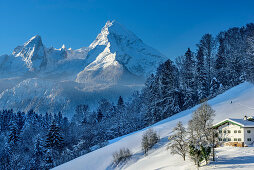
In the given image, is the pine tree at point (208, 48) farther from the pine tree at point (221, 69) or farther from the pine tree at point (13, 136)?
the pine tree at point (13, 136)

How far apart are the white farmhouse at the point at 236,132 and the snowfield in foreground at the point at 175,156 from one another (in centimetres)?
148

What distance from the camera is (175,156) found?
32781mm

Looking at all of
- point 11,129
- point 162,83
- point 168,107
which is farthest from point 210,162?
point 11,129

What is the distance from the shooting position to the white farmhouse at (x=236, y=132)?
2959cm

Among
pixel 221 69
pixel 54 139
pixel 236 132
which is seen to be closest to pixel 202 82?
pixel 221 69

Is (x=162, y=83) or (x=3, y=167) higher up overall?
(x=162, y=83)

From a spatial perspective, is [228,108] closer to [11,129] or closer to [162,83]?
[162,83]

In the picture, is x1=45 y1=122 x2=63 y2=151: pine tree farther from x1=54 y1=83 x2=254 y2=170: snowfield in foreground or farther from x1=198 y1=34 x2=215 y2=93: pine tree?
x1=198 y1=34 x2=215 y2=93: pine tree

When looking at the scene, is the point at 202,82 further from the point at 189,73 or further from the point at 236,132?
the point at 236,132

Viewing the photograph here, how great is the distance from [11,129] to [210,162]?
234 feet

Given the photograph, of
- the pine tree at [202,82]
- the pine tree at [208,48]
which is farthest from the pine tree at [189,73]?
the pine tree at [208,48]

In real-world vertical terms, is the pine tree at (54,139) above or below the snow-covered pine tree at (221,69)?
below

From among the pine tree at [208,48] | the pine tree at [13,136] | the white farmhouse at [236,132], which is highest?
the pine tree at [208,48]

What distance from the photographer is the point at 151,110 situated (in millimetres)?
62750
